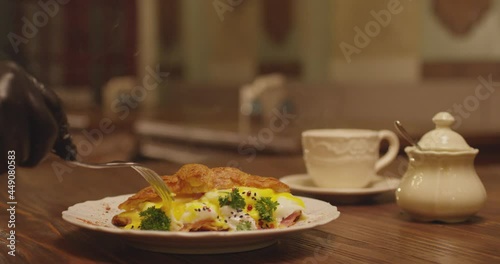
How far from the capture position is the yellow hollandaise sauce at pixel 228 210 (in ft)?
3.20

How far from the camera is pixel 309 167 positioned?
1.53 metres

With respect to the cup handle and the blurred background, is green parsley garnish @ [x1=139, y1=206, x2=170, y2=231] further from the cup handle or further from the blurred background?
the blurred background

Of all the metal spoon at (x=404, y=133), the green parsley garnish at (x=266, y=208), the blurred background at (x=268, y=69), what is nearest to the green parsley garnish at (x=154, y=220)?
the green parsley garnish at (x=266, y=208)

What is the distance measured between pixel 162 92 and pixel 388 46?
4188mm

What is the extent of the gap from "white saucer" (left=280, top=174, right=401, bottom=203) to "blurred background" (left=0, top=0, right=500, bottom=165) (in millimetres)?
1472

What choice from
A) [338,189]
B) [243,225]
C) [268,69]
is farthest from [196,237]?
[268,69]

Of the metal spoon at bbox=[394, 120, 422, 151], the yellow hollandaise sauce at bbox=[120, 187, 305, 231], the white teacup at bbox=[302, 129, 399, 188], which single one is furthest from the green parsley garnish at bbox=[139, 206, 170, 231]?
the white teacup at bbox=[302, 129, 399, 188]

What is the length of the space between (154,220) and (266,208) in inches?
6.1

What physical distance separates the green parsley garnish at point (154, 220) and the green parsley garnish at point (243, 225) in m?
0.10

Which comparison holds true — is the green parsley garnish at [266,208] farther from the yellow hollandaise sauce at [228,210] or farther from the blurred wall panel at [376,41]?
the blurred wall panel at [376,41]

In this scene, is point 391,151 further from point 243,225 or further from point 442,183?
point 243,225

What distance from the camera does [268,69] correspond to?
7109 millimetres

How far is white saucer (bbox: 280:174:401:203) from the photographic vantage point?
1405 mm

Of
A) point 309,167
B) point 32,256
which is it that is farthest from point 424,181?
point 32,256
